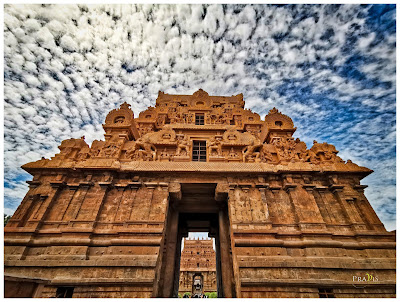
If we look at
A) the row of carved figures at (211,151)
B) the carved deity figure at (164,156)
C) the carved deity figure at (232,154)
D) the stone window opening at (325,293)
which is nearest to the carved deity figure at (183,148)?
the row of carved figures at (211,151)

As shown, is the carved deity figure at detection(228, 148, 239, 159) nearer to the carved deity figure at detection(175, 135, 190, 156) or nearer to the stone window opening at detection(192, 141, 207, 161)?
the stone window opening at detection(192, 141, 207, 161)

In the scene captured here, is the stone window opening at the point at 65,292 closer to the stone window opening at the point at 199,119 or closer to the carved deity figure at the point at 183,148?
the carved deity figure at the point at 183,148

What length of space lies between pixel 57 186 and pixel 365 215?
1536 centimetres

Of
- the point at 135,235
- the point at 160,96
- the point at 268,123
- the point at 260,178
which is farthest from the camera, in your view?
the point at 160,96

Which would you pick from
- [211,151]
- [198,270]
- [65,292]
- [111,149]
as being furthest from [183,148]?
[198,270]

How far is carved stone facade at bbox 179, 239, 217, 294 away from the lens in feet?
90.7

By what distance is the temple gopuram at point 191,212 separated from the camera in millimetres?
7105

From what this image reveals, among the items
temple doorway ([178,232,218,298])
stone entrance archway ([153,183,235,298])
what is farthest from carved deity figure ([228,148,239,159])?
temple doorway ([178,232,218,298])

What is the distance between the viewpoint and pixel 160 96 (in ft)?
55.3

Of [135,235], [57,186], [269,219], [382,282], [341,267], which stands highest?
[57,186]

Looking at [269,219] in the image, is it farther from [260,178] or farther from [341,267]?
[341,267]

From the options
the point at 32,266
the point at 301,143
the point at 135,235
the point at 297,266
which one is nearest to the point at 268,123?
the point at 301,143

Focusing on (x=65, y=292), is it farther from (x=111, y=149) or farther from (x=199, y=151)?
(x=199, y=151)

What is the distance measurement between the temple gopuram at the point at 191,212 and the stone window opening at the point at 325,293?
4 centimetres
